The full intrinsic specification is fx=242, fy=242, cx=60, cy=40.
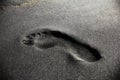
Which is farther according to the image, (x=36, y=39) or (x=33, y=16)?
(x=33, y=16)

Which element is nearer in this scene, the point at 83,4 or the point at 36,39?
the point at 36,39

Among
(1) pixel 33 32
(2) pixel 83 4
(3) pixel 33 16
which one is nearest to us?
(1) pixel 33 32

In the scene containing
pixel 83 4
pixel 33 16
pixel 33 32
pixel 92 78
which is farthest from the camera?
pixel 83 4

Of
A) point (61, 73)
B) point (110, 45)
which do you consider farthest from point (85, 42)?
point (61, 73)

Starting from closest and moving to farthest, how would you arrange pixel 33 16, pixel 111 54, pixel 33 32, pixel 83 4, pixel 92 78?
pixel 92 78 < pixel 111 54 < pixel 33 32 < pixel 33 16 < pixel 83 4

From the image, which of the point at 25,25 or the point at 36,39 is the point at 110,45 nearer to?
the point at 36,39

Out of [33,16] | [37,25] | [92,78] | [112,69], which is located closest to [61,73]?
[92,78]

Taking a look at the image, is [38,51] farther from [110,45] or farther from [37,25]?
[110,45]
